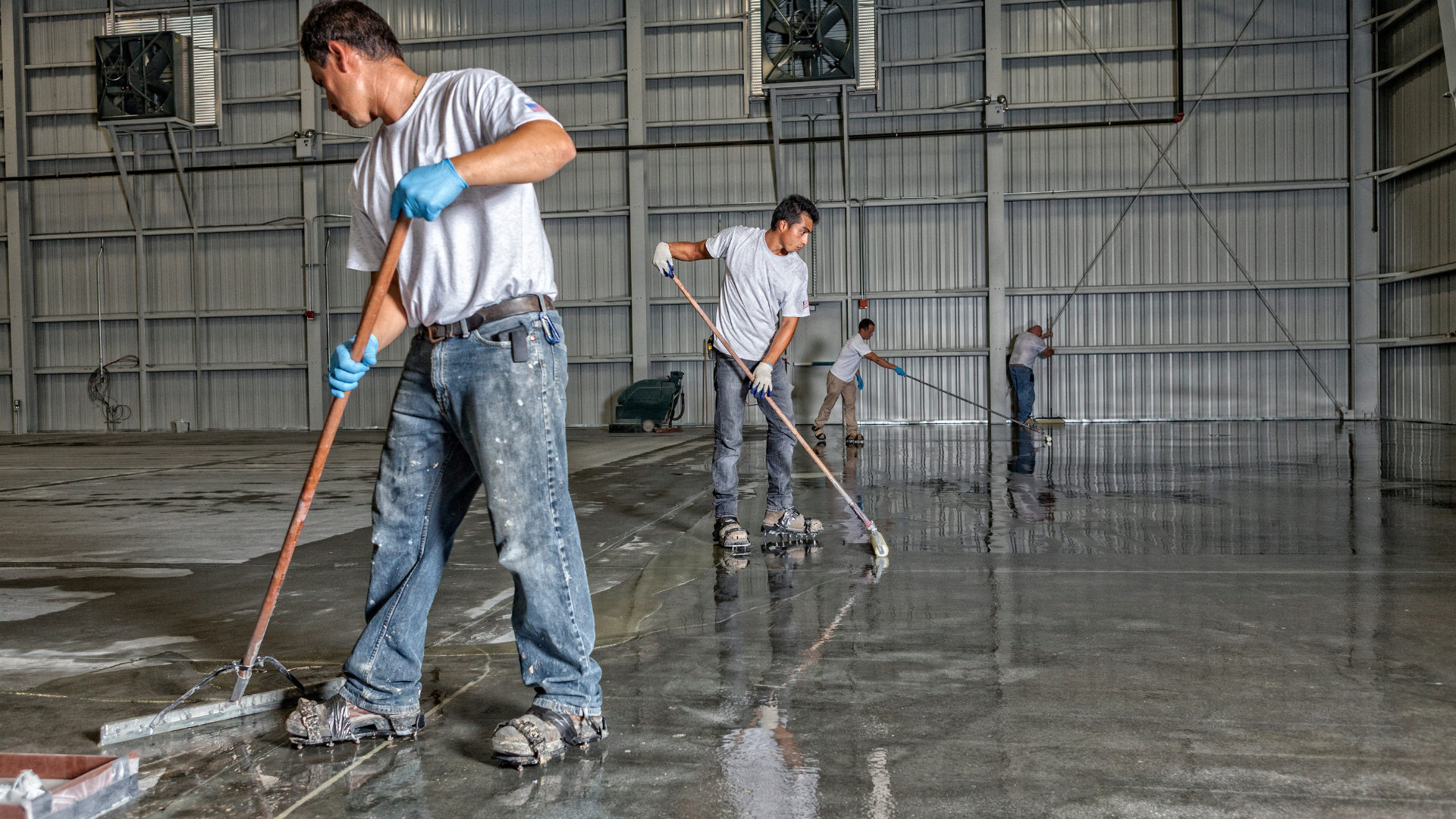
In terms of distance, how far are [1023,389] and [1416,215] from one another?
6694 mm

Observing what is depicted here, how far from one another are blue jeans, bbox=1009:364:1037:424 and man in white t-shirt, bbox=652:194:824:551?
446 inches

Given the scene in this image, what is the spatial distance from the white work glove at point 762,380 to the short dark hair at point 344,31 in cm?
305

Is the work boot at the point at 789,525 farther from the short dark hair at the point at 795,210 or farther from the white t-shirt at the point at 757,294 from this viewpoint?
the short dark hair at the point at 795,210

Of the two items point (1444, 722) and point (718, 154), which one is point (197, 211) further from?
point (1444, 722)

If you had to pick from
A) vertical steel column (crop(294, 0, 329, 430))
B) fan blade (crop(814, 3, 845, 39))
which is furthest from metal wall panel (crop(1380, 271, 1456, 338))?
vertical steel column (crop(294, 0, 329, 430))

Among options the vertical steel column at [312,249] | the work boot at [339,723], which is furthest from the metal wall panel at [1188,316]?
the work boot at [339,723]

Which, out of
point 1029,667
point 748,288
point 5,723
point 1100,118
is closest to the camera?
point 5,723

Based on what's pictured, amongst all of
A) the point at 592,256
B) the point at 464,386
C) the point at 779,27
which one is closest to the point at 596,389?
the point at 592,256

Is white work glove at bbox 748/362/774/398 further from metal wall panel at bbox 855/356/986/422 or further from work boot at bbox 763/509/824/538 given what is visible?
metal wall panel at bbox 855/356/986/422

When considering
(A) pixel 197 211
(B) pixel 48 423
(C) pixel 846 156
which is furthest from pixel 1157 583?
(B) pixel 48 423

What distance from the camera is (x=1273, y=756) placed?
214 centimetres

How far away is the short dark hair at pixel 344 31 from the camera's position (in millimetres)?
2215

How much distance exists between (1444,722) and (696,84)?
17410 mm

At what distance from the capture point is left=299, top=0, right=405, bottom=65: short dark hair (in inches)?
87.2
